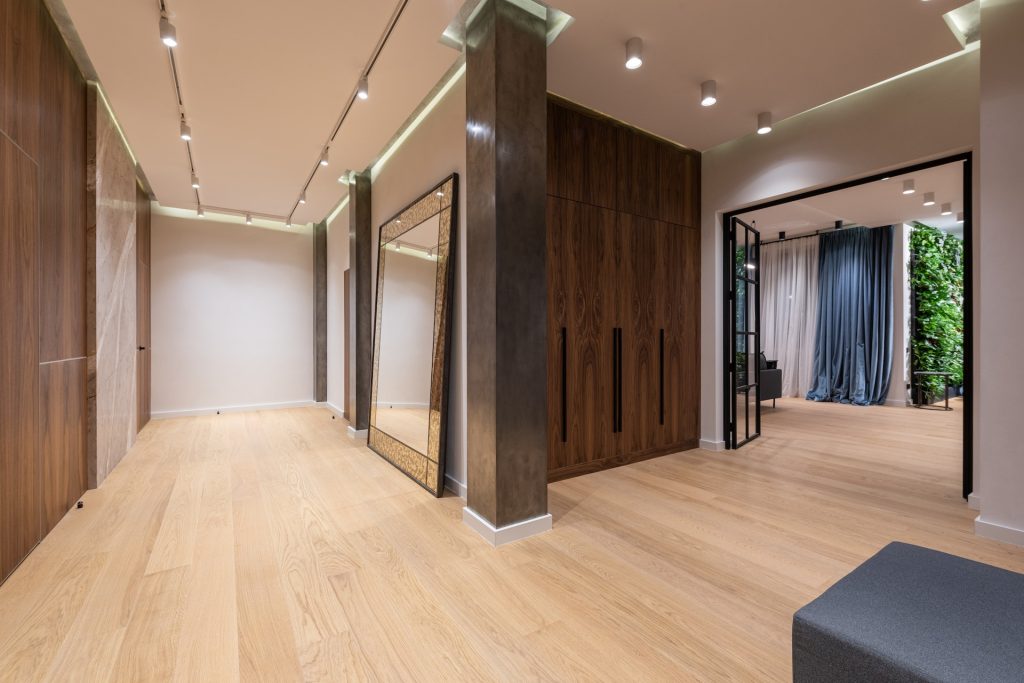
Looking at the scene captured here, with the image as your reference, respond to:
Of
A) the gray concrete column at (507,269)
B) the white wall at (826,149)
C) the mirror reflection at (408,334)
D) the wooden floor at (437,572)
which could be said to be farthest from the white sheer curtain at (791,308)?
the gray concrete column at (507,269)

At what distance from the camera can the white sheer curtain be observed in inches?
322

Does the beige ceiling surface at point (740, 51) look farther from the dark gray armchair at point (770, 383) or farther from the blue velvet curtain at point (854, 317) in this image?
the blue velvet curtain at point (854, 317)

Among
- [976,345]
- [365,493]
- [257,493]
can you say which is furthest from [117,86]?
[976,345]

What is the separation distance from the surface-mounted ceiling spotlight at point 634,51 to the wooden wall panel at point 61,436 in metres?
3.75

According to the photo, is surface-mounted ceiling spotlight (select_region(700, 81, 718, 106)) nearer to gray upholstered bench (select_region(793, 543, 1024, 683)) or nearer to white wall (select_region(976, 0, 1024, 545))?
white wall (select_region(976, 0, 1024, 545))

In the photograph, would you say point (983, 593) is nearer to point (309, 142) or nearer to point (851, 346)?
point (309, 142)

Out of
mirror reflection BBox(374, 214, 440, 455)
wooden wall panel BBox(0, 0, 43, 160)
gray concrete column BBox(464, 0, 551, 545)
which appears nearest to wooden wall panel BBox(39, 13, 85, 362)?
wooden wall panel BBox(0, 0, 43, 160)

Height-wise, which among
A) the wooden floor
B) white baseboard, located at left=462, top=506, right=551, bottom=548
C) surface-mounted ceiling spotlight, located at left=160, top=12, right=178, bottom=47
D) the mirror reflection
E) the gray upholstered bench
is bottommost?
the wooden floor

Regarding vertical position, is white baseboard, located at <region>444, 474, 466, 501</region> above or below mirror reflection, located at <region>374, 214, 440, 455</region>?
below

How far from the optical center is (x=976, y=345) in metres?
2.82

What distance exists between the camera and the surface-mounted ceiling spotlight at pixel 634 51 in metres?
2.62

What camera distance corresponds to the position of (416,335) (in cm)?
359

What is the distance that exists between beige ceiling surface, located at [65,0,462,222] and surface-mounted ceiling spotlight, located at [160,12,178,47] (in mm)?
53

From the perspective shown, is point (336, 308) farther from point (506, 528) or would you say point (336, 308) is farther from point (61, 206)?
point (506, 528)
